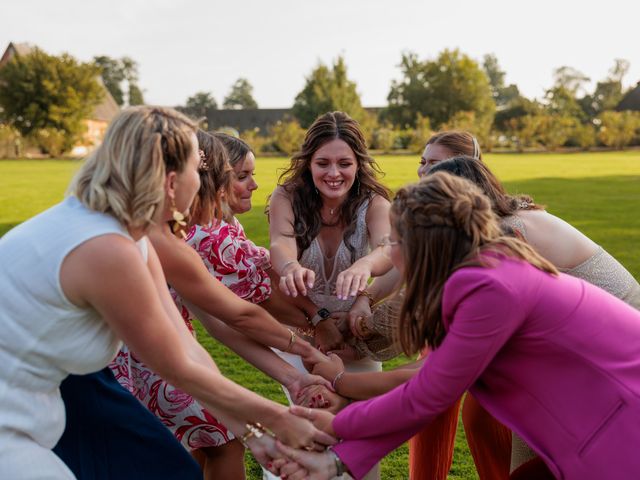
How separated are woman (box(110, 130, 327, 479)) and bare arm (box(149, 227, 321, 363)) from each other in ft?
0.41

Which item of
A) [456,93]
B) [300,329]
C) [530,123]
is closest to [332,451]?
[300,329]

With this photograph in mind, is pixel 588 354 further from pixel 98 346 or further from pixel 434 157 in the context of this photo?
pixel 434 157

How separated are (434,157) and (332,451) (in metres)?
2.45

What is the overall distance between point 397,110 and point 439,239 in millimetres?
74876

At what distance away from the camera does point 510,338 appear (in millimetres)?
2330

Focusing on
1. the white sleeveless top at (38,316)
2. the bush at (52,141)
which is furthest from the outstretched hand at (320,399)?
the bush at (52,141)

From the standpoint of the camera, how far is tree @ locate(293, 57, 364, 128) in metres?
66.8

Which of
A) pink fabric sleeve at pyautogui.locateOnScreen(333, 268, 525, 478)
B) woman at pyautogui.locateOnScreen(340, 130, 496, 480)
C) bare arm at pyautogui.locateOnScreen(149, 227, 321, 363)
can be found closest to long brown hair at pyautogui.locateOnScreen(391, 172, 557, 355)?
pink fabric sleeve at pyautogui.locateOnScreen(333, 268, 525, 478)

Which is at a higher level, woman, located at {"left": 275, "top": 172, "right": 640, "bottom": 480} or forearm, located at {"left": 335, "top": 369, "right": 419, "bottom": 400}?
woman, located at {"left": 275, "top": 172, "right": 640, "bottom": 480}

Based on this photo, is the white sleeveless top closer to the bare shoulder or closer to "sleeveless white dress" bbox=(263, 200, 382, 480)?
"sleeveless white dress" bbox=(263, 200, 382, 480)

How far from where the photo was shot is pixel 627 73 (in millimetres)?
103938

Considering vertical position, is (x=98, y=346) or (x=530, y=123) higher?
(x=98, y=346)

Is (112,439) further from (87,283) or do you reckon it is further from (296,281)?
(296,281)

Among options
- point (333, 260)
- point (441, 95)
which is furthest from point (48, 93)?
point (333, 260)
